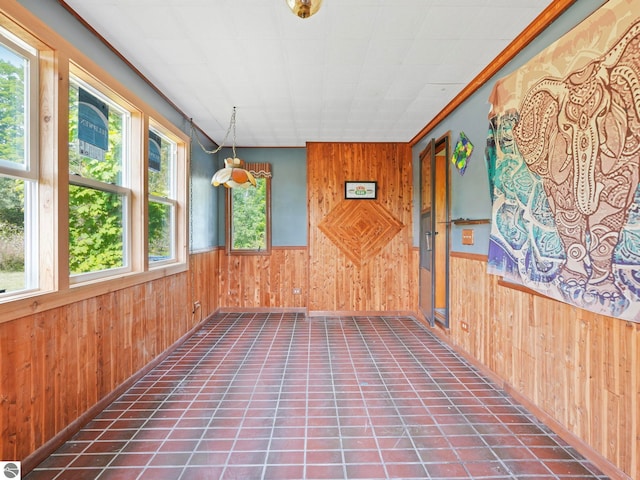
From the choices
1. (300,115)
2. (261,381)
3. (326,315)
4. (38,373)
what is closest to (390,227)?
(326,315)

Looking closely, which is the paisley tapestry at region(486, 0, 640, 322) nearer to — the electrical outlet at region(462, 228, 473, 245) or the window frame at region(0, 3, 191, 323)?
the electrical outlet at region(462, 228, 473, 245)

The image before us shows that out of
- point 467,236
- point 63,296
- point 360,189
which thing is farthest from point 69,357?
point 360,189

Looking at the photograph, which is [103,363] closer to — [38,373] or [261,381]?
[38,373]

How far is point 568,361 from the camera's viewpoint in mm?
1985

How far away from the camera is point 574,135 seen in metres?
1.81

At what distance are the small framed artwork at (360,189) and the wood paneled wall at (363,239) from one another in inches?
2.6

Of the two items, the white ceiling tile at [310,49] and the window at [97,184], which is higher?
the white ceiling tile at [310,49]

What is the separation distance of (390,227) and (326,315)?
66.3 inches

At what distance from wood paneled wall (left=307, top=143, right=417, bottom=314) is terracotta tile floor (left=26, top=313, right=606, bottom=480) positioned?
171 cm

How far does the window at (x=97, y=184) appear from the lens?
222 centimetres

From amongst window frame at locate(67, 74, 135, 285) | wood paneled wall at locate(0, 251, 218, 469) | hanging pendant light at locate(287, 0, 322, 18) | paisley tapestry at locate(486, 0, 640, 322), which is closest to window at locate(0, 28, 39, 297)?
wood paneled wall at locate(0, 251, 218, 469)

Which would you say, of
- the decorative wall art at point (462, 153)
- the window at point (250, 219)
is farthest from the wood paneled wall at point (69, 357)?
the decorative wall art at point (462, 153)

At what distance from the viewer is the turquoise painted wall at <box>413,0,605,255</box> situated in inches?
82.8

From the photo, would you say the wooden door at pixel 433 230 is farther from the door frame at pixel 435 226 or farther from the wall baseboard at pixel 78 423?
the wall baseboard at pixel 78 423
